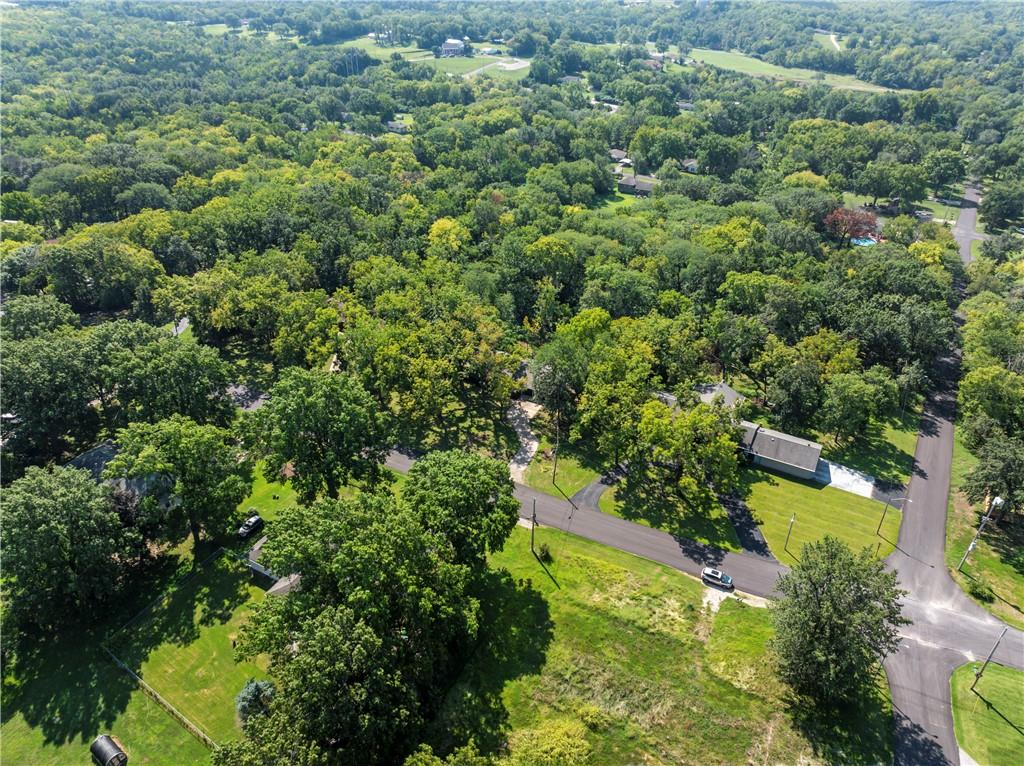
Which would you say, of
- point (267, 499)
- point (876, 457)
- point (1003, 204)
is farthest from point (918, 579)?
point (1003, 204)

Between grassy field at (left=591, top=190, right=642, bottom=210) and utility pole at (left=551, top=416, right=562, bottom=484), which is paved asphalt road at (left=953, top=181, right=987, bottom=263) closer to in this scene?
grassy field at (left=591, top=190, right=642, bottom=210)

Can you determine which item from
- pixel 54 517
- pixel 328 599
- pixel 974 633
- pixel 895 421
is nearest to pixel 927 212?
pixel 895 421

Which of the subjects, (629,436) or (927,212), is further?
(927,212)

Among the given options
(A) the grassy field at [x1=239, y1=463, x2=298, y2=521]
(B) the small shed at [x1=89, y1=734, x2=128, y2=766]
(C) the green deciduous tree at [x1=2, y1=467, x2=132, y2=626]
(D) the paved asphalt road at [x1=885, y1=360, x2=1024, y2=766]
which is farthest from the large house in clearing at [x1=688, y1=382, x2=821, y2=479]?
(B) the small shed at [x1=89, y1=734, x2=128, y2=766]

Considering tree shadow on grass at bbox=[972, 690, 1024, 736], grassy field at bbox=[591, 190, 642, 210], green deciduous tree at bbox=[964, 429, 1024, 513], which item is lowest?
tree shadow on grass at bbox=[972, 690, 1024, 736]

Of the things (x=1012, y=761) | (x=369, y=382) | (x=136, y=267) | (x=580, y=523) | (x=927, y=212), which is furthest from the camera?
(x=927, y=212)

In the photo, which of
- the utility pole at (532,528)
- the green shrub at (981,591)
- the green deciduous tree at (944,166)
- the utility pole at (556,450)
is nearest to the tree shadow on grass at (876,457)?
the green shrub at (981,591)

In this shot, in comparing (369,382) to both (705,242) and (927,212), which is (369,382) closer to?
(705,242)
